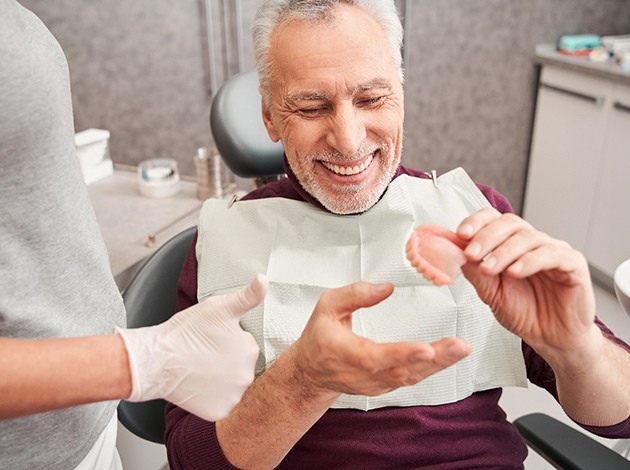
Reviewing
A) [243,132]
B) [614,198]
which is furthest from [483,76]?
[243,132]

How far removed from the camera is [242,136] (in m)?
1.88

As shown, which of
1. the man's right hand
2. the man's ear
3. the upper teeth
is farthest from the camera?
the man's ear

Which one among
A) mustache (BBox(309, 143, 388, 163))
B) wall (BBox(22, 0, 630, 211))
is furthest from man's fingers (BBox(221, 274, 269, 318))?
wall (BBox(22, 0, 630, 211))

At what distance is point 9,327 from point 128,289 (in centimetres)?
34

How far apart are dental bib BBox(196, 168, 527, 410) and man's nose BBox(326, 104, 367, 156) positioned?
193mm

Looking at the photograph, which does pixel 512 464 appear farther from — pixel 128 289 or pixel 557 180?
pixel 557 180

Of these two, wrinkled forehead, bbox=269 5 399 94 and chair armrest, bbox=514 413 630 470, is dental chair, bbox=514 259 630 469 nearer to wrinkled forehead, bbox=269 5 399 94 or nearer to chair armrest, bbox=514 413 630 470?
chair armrest, bbox=514 413 630 470

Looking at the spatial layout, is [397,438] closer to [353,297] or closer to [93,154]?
[353,297]

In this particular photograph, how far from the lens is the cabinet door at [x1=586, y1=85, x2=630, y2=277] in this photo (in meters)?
2.82

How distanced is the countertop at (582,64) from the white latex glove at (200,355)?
2431mm

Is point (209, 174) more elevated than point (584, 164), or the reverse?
point (209, 174)

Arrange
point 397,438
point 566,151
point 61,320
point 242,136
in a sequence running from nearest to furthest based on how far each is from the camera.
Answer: point 61,320 < point 397,438 < point 242,136 < point 566,151

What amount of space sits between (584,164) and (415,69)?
105cm

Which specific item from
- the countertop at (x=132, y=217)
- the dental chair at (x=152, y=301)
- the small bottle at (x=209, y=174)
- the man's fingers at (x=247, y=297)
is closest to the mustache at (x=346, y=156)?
the dental chair at (x=152, y=301)
